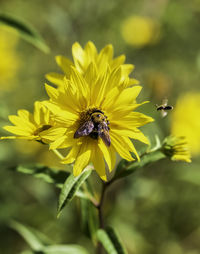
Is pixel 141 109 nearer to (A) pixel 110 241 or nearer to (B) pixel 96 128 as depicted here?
(B) pixel 96 128

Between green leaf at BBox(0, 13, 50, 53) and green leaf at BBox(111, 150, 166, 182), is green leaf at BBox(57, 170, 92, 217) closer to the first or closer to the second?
green leaf at BBox(111, 150, 166, 182)

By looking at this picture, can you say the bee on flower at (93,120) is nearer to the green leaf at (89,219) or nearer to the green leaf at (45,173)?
the green leaf at (45,173)

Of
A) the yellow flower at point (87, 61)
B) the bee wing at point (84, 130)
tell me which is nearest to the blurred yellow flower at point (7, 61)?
the yellow flower at point (87, 61)

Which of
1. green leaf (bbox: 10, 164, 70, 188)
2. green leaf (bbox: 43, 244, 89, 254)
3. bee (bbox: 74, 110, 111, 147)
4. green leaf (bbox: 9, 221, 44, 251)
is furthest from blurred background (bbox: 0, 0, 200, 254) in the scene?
bee (bbox: 74, 110, 111, 147)

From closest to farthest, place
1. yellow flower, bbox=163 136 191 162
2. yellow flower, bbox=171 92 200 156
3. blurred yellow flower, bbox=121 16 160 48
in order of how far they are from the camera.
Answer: yellow flower, bbox=163 136 191 162
yellow flower, bbox=171 92 200 156
blurred yellow flower, bbox=121 16 160 48

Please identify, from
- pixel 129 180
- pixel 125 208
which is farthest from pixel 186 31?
pixel 125 208

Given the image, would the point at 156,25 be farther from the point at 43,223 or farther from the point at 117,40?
the point at 43,223

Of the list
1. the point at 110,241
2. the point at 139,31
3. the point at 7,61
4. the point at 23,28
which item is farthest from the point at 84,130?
the point at 139,31
